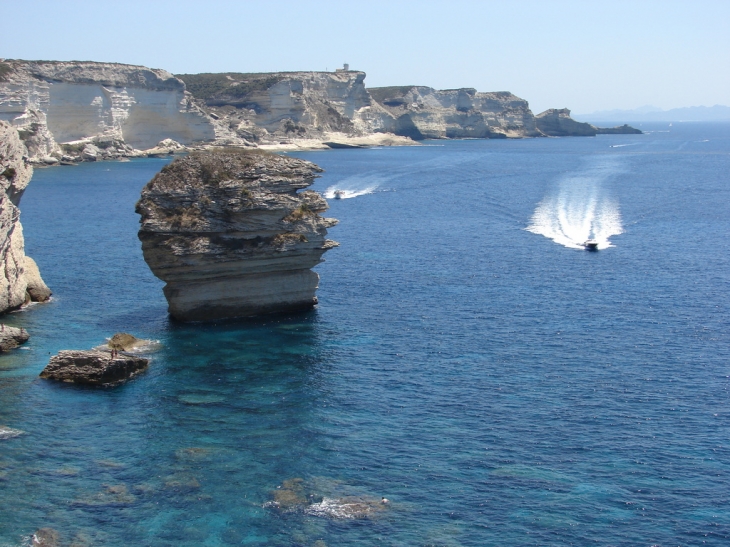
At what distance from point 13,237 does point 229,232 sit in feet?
55.3

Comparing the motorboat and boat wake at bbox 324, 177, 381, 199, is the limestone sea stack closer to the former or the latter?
the motorboat

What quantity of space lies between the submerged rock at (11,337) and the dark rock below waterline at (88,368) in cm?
544

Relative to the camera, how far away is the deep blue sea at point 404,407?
1110 inches

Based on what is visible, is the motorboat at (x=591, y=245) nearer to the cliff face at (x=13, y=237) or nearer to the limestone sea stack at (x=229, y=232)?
the limestone sea stack at (x=229, y=232)

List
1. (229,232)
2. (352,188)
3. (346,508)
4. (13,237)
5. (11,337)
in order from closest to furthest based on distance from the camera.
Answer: (346,508) → (11,337) → (229,232) → (13,237) → (352,188)

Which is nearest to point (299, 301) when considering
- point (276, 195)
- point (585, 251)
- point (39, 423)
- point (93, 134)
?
point (276, 195)

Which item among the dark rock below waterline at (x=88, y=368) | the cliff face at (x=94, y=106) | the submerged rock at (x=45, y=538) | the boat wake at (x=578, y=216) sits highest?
the cliff face at (x=94, y=106)

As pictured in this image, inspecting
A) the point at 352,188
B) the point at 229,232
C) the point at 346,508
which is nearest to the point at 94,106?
the point at 352,188

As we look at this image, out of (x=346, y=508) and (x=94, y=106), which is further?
(x=94, y=106)

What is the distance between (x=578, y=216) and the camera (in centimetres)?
9338

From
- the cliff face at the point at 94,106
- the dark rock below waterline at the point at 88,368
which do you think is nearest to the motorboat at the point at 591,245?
the dark rock below waterline at the point at 88,368

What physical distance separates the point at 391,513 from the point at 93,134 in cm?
15285

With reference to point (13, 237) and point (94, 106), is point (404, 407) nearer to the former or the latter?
point (13, 237)

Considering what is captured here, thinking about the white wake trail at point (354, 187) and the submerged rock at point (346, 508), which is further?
the white wake trail at point (354, 187)
